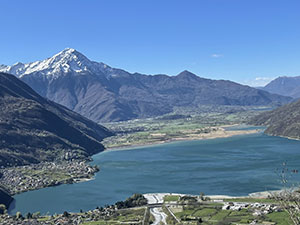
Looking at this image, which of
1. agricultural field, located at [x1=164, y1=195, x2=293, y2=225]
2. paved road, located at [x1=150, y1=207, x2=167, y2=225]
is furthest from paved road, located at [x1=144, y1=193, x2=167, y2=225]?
agricultural field, located at [x1=164, y1=195, x2=293, y2=225]

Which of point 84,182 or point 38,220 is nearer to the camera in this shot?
point 38,220

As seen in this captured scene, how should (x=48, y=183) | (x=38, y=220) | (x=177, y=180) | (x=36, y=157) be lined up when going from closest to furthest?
(x=38, y=220) < (x=177, y=180) < (x=48, y=183) < (x=36, y=157)

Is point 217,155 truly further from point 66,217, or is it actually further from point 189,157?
point 66,217

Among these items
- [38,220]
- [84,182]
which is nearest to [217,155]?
A: [84,182]

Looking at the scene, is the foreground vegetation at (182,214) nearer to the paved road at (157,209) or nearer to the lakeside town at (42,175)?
the paved road at (157,209)

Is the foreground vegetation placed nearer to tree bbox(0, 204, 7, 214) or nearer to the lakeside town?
tree bbox(0, 204, 7, 214)

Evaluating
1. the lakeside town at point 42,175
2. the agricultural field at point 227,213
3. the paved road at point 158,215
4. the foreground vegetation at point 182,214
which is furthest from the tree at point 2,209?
the agricultural field at point 227,213

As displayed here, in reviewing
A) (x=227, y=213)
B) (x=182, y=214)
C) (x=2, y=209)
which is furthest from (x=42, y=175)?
(x=227, y=213)

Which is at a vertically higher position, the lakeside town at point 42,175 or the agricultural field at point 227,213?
the lakeside town at point 42,175
